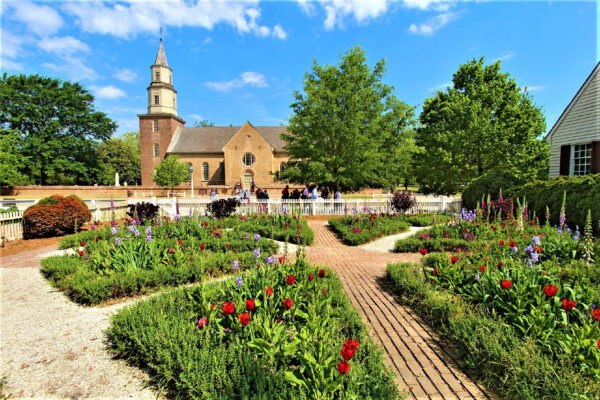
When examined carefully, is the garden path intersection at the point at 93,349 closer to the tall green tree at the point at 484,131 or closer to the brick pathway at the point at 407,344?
the brick pathway at the point at 407,344

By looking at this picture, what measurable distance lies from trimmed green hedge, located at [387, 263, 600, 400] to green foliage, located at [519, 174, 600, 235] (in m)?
6.06

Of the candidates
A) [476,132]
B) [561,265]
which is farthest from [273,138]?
[561,265]

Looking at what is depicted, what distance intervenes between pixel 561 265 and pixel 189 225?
28.3 feet

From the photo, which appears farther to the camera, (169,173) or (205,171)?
(205,171)

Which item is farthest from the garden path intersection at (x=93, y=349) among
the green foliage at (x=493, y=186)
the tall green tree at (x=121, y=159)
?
the tall green tree at (x=121, y=159)

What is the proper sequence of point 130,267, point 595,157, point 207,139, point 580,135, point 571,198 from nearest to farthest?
point 130,267, point 571,198, point 595,157, point 580,135, point 207,139

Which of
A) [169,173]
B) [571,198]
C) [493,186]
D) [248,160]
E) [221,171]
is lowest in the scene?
[571,198]

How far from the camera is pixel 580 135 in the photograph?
473 inches

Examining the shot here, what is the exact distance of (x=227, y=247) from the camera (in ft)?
23.9

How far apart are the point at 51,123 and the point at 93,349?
50.8 metres

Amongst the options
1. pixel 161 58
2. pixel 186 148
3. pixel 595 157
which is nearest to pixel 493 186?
pixel 595 157

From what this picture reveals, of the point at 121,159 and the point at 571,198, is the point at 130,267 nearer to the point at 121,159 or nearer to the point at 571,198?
the point at 571,198

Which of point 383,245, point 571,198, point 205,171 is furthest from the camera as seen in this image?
point 205,171

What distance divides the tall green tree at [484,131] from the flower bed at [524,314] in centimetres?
1383
